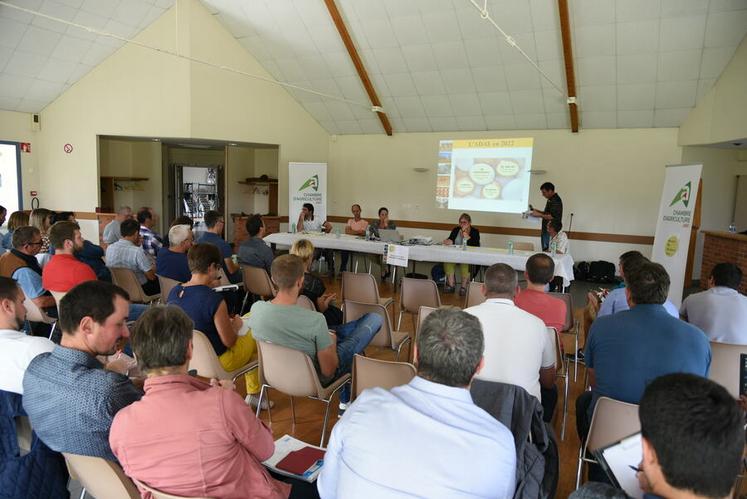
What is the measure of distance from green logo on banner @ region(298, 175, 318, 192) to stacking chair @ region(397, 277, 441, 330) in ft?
19.3

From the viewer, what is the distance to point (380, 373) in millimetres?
2479

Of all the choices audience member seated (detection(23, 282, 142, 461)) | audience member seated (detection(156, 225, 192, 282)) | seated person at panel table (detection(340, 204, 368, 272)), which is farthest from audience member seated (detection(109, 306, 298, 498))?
seated person at panel table (detection(340, 204, 368, 272))

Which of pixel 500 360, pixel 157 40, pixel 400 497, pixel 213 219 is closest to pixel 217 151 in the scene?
pixel 157 40

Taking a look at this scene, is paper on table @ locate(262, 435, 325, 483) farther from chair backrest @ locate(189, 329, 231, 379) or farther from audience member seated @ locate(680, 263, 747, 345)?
audience member seated @ locate(680, 263, 747, 345)

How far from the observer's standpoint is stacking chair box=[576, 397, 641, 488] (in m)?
2.00

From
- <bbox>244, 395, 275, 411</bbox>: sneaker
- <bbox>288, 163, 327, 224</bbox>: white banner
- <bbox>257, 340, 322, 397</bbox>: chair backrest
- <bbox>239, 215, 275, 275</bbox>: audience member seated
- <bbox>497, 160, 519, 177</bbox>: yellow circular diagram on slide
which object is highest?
<bbox>497, 160, 519, 177</bbox>: yellow circular diagram on slide

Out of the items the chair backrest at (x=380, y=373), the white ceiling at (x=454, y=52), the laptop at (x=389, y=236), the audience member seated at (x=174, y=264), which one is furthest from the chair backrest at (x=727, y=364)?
the white ceiling at (x=454, y=52)

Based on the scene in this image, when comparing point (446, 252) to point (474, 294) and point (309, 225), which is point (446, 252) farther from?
point (309, 225)

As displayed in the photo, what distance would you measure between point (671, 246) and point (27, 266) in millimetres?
6917

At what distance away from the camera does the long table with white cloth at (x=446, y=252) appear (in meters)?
6.29

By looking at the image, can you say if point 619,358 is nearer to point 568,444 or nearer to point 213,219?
point 568,444

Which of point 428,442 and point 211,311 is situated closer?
point 428,442

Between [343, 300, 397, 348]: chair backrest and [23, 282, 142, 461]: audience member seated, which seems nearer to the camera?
[23, 282, 142, 461]: audience member seated

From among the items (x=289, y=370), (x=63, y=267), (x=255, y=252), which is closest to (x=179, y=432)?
(x=289, y=370)
